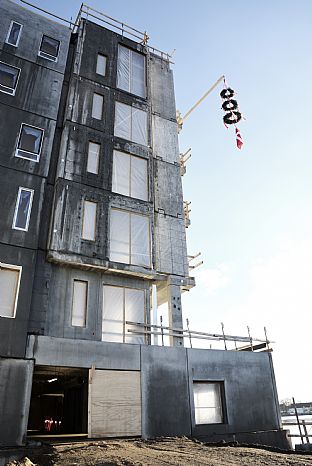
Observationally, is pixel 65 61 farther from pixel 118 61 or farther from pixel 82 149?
pixel 82 149

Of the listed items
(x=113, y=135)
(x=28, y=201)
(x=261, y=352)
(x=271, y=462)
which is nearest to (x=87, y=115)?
(x=113, y=135)

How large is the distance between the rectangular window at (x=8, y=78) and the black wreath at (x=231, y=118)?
1179cm

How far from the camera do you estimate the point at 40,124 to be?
61.1 feet

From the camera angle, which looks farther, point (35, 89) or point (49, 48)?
point (49, 48)

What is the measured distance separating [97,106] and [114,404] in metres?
15.7

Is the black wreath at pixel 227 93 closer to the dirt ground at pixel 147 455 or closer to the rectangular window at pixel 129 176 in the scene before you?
the rectangular window at pixel 129 176

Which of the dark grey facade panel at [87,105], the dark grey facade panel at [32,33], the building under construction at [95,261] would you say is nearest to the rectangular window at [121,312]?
the building under construction at [95,261]

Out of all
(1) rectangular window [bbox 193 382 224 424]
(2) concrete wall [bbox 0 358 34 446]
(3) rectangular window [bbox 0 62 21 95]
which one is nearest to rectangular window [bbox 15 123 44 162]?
(3) rectangular window [bbox 0 62 21 95]

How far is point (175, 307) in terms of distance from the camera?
18.1m

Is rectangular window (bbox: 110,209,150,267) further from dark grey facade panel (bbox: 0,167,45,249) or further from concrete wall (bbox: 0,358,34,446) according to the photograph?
concrete wall (bbox: 0,358,34,446)

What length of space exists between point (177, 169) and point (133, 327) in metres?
10.2

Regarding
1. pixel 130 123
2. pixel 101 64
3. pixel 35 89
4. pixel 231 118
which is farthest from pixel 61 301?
pixel 101 64

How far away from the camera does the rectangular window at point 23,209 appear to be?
52.0ft

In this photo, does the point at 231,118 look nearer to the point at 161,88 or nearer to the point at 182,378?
the point at 161,88
